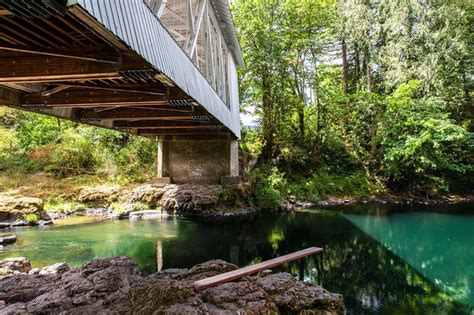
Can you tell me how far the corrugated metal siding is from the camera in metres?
2.51

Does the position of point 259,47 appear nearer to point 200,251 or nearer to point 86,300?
point 200,251

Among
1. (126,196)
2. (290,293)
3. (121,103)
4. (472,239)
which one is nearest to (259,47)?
(126,196)

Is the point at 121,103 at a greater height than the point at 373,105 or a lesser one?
lesser

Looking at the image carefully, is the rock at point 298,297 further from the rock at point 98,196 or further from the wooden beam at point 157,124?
the rock at point 98,196

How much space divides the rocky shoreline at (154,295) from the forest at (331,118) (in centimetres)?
852

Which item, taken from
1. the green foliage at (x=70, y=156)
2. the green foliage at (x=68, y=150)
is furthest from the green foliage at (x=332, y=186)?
the green foliage at (x=70, y=156)

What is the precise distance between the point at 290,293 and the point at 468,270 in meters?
4.67

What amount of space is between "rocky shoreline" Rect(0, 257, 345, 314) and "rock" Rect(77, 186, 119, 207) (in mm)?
7790

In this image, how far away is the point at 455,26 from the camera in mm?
14672

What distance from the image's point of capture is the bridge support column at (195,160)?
12492 millimetres

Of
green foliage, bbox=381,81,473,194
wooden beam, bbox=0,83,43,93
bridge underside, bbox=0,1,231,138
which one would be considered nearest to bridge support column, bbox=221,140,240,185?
bridge underside, bbox=0,1,231,138

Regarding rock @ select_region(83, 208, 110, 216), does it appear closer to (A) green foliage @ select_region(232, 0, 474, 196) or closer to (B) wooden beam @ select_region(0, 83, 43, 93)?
(A) green foliage @ select_region(232, 0, 474, 196)

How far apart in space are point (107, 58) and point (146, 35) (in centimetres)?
50

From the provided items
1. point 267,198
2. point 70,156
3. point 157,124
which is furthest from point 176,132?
point 70,156
